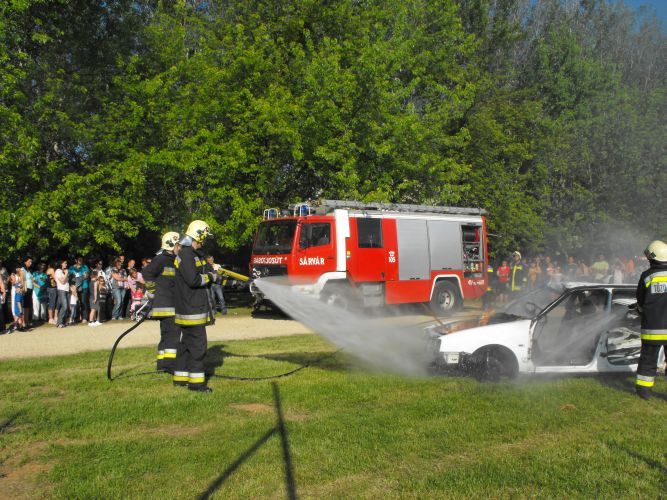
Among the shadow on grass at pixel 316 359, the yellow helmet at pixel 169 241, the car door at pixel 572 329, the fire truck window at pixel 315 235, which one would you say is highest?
the fire truck window at pixel 315 235

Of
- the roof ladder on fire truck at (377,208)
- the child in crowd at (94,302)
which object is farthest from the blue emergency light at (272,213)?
the child in crowd at (94,302)

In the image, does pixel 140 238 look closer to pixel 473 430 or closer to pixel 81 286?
pixel 81 286

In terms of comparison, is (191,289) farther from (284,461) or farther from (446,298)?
(446,298)

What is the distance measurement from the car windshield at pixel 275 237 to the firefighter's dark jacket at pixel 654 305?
31.9 feet

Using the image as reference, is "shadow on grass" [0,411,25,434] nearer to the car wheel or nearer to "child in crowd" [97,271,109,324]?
the car wheel

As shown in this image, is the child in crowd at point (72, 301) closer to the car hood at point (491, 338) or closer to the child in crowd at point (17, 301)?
the child in crowd at point (17, 301)

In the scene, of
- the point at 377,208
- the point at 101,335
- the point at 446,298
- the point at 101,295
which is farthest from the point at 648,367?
the point at 101,295

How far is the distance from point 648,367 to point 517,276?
1352 cm

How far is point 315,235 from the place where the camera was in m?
15.7

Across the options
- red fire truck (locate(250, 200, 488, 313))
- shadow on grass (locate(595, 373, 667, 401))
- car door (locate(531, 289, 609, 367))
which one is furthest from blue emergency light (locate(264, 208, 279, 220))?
shadow on grass (locate(595, 373, 667, 401))

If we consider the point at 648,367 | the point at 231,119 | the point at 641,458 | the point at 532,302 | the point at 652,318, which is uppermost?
the point at 231,119

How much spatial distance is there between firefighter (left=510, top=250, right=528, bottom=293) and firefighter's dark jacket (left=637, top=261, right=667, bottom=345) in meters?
12.7

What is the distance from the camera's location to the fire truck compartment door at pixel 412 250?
57.5 ft

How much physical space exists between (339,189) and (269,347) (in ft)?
28.8
